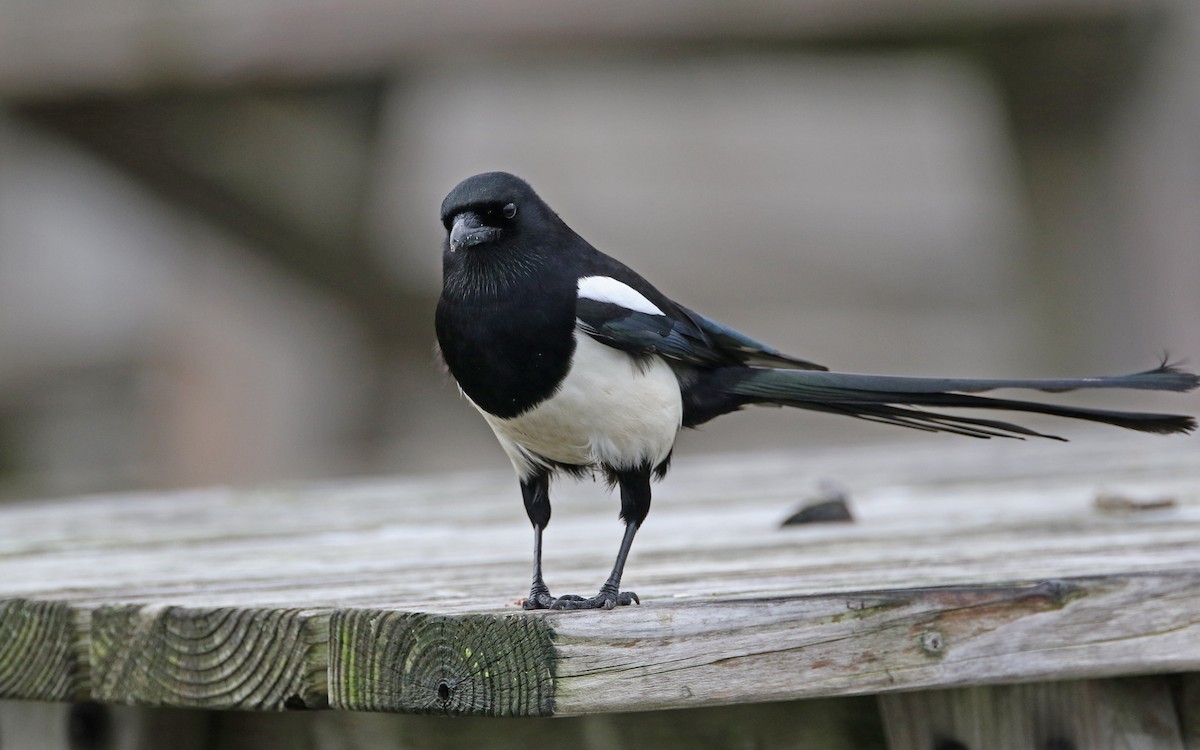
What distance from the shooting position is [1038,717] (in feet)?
5.59

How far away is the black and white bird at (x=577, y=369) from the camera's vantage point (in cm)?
181

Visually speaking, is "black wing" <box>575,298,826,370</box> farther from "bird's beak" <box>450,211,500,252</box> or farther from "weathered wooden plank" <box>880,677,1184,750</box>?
"weathered wooden plank" <box>880,677,1184,750</box>

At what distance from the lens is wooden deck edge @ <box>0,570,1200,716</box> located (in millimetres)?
1415

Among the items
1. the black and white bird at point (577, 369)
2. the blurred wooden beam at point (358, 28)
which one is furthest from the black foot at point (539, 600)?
the blurred wooden beam at point (358, 28)

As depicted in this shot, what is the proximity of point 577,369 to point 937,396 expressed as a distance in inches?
18.4

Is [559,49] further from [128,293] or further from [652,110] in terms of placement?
[128,293]

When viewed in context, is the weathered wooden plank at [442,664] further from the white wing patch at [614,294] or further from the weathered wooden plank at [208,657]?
the white wing patch at [614,294]

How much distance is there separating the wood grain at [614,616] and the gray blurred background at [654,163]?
4.72 ft

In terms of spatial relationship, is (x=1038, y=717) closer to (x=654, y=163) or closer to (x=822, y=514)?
(x=822, y=514)

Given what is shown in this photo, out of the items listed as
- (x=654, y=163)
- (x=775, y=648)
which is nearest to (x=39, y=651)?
(x=775, y=648)

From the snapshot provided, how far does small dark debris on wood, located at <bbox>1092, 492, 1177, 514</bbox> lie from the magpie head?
123 centimetres

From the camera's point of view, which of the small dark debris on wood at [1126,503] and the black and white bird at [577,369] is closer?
the black and white bird at [577,369]

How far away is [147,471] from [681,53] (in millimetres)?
3048

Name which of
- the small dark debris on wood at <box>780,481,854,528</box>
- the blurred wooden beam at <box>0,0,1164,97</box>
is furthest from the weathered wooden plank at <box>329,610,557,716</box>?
the blurred wooden beam at <box>0,0,1164,97</box>
